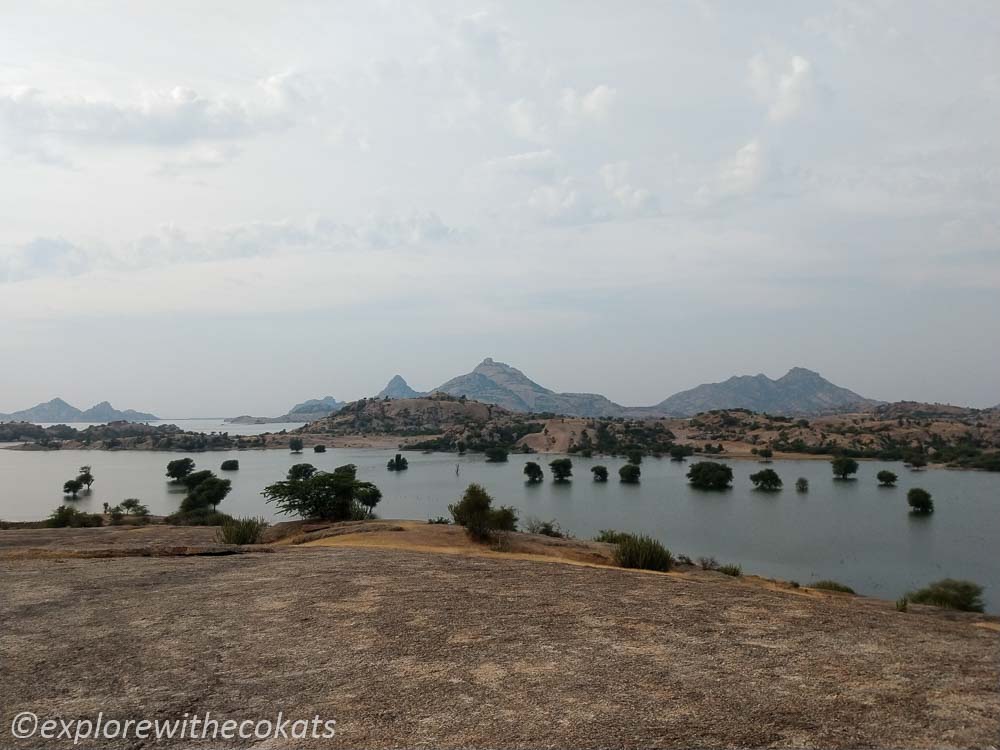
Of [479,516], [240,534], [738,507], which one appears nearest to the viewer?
[240,534]

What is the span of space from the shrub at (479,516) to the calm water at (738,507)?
68.4ft

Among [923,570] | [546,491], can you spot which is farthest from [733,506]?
[923,570]

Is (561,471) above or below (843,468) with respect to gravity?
below

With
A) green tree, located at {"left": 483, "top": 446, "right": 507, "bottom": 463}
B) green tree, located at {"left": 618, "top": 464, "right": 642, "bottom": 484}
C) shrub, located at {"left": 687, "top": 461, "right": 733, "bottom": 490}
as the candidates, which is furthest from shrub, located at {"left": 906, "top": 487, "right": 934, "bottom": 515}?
green tree, located at {"left": 483, "top": 446, "right": 507, "bottom": 463}

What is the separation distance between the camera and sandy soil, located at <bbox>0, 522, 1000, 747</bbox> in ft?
14.4

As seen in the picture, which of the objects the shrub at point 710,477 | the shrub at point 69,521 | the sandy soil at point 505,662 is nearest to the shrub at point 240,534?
the sandy soil at point 505,662

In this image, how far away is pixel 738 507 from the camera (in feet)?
212

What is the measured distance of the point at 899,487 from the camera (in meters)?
79.1

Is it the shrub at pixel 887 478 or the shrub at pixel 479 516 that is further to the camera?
the shrub at pixel 887 478

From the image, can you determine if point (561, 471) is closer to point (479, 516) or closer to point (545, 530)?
point (545, 530)

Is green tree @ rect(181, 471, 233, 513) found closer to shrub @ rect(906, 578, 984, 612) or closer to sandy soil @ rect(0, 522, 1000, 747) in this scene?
shrub @ rect(906, 578, 984, 612)

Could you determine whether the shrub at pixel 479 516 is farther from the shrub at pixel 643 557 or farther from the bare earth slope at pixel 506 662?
the bare earth slope at pixel 506 662

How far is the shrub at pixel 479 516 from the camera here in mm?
18406

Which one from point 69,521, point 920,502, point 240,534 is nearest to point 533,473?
point 920,502
